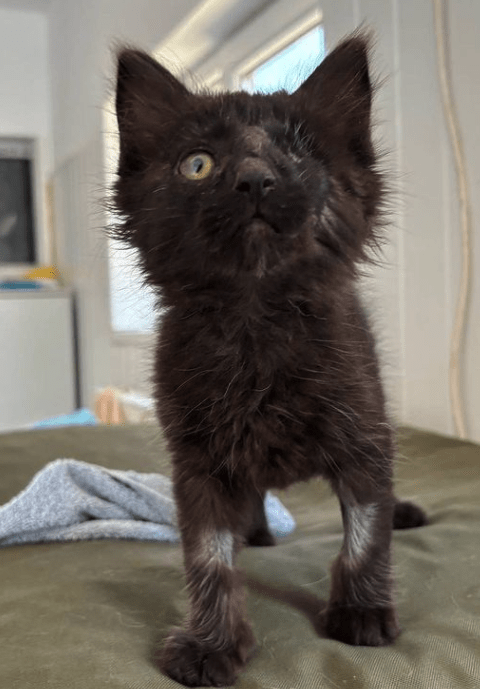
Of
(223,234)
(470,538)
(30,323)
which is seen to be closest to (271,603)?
(470,538)

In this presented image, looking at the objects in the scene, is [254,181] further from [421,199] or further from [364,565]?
[421,199]

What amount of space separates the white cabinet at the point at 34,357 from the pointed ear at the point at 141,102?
412cm

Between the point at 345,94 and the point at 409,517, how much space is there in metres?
0.69

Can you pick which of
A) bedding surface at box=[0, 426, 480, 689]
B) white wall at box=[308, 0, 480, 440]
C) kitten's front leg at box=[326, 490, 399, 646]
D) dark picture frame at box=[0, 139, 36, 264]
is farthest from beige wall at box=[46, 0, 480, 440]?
dark picture frame at box=[0, 139, 36, 264]

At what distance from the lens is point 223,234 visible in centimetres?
65

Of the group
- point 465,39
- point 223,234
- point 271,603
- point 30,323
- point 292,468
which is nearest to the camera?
point 223,234

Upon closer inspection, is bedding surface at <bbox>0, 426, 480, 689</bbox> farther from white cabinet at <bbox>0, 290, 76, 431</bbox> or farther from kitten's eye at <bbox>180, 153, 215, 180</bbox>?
white cabinet at <bbox>0, 290, 76, 431</bbox>

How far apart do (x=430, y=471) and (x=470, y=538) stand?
388 mm

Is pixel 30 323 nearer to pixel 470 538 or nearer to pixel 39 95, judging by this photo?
pixel 39 95

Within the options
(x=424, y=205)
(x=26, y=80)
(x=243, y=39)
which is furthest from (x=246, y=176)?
(x=26, y=80)

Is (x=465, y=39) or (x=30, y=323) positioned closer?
(x=465, y=39)

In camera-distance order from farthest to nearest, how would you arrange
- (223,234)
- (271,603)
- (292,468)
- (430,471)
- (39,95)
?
(39,95)
(430,471)
(271,603)
(292,468)
(223,234)

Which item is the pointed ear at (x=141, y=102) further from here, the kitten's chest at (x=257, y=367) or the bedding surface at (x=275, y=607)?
the bedding surface at (x=275, y=607)

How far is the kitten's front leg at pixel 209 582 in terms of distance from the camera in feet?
2.38
